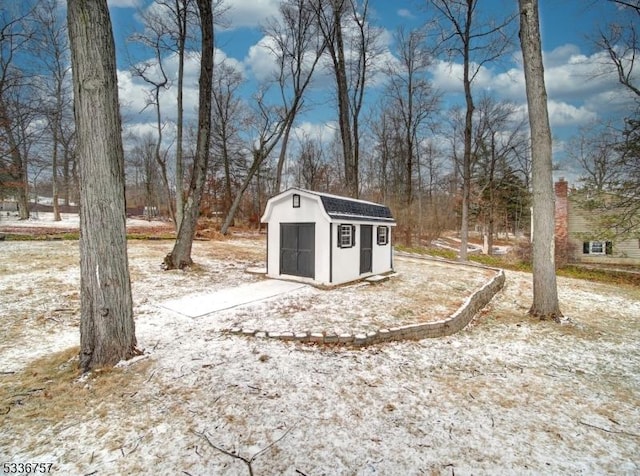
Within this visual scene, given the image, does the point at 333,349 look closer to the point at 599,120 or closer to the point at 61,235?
the point at 599,120

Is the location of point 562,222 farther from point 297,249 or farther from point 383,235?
point 297,249

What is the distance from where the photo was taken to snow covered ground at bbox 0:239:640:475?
7.37ft

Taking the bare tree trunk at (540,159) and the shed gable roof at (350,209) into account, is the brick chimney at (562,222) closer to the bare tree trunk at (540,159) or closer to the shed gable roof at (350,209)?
the shed gable roof at (350,209)

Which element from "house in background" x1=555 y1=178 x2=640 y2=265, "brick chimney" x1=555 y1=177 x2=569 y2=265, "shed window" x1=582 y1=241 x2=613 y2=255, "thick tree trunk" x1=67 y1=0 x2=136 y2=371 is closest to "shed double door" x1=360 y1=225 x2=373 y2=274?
"thick tree trunk" x1=67 y1=0 x2=136 y2=371

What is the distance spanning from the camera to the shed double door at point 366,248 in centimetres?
891

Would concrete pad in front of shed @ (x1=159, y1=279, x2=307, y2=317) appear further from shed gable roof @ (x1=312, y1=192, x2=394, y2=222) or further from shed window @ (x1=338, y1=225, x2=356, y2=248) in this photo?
shed gable roof @ (x1=312, y1=192, x2=394, y2=222)

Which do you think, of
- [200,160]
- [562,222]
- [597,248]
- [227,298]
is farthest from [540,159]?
[597,248]

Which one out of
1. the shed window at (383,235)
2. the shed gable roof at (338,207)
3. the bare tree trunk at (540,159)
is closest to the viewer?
the bare tree trunk at (540,159)

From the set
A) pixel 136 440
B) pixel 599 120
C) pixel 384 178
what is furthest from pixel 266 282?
pixel 384 178

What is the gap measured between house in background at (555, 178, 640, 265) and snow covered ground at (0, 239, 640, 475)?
13843 millimetres

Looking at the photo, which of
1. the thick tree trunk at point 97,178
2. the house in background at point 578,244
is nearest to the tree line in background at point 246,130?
the thick tree trunk at point 97,178

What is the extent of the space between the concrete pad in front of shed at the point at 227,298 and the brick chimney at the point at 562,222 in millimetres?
16141

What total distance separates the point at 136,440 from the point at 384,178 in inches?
897

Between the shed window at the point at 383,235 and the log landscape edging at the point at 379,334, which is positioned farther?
the shed window at the point at 383,235
